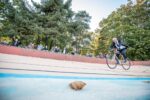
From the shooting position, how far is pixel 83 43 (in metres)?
1.89

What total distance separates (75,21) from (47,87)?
0.62 m

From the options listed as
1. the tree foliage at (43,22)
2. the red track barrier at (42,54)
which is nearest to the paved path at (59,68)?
the red track barrier at (42,54)

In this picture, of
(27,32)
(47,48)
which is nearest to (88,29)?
(47,48)

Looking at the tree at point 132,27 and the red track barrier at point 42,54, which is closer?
the red track barrier at point 42,54

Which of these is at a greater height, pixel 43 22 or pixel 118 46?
pixel 43 22

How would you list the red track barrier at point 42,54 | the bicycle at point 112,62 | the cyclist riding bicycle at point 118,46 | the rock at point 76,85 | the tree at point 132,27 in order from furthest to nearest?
1. the bicycle at point 112,62
2. the cyclist riding bicycle at point 118,46
3. the tree at point 132,27
4. the rock at point 76,85
5. the red track barrier at point 42,54

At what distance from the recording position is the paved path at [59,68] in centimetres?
166

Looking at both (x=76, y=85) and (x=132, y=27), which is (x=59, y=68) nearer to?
(x=76, y=85)

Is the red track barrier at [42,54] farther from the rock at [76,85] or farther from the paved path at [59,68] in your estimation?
the rock at [76,85]

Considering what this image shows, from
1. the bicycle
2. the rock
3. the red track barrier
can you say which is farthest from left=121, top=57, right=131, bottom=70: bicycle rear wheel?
the rock

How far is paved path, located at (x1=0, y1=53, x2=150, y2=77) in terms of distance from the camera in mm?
1664

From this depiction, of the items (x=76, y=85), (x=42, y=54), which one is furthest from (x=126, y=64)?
(x=42, y=54)

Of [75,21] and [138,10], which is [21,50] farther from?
[138,10]

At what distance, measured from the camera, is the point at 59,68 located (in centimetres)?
210
